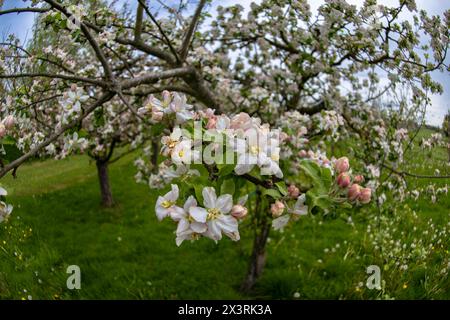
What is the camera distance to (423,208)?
4449 mm

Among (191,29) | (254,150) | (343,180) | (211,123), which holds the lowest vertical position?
(343,180)

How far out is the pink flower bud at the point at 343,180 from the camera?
1.41 metres

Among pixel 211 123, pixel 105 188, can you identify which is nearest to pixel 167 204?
pixel 211 123

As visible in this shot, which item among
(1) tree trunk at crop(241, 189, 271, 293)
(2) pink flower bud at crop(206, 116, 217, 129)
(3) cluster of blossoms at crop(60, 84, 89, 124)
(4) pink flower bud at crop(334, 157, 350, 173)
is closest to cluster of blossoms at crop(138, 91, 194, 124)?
(2) pink flower bud at crop(206, 116, 217, 129)

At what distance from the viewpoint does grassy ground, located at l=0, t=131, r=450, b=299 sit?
4.15 metres

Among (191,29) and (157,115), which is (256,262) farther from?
(157,115)

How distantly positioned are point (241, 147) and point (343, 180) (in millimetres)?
396

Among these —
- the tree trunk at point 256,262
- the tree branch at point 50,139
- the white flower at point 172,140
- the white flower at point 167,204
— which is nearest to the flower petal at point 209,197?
the white flower at point 167,204

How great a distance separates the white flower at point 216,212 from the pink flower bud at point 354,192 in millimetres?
416

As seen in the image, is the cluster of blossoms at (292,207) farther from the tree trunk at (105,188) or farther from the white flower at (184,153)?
the tree trunk at (105,188)

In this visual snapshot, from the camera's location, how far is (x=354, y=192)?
1.40 meters

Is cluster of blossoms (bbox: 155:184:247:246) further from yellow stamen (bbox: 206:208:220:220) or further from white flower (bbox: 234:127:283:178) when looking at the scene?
white flower (bbox: 234:127:283:178)
